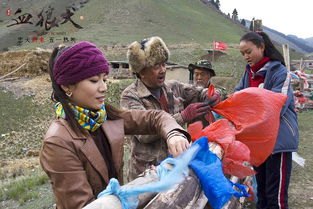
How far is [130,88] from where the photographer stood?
3064mm

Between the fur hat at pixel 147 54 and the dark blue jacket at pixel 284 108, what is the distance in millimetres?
1074

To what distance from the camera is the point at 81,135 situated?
5.94 feet

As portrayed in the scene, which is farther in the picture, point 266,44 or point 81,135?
point 266,44

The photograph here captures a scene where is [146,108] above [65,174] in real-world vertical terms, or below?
below

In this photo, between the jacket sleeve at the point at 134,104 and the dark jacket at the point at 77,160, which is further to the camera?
the jacket sleeve at the point at 134,104

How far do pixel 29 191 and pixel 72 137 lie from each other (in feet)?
19.1

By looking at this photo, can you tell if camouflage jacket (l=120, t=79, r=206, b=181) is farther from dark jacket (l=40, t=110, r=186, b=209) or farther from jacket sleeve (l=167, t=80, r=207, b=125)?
dark jacket (l=40, t=110, r=186, b=209)

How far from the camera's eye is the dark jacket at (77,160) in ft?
5.35

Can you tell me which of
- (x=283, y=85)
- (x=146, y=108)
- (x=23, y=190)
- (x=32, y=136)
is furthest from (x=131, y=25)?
(x=146, y=108)

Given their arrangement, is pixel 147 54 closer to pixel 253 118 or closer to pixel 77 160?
pixel 253 118

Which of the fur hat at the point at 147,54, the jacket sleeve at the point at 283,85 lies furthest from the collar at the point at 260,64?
the fur hat at the point at 147,54

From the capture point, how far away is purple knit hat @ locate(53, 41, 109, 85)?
1.81 m

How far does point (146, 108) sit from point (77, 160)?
1.28 m

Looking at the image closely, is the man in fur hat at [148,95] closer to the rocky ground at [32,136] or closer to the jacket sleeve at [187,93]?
the jacket sleeve at [187,93]
